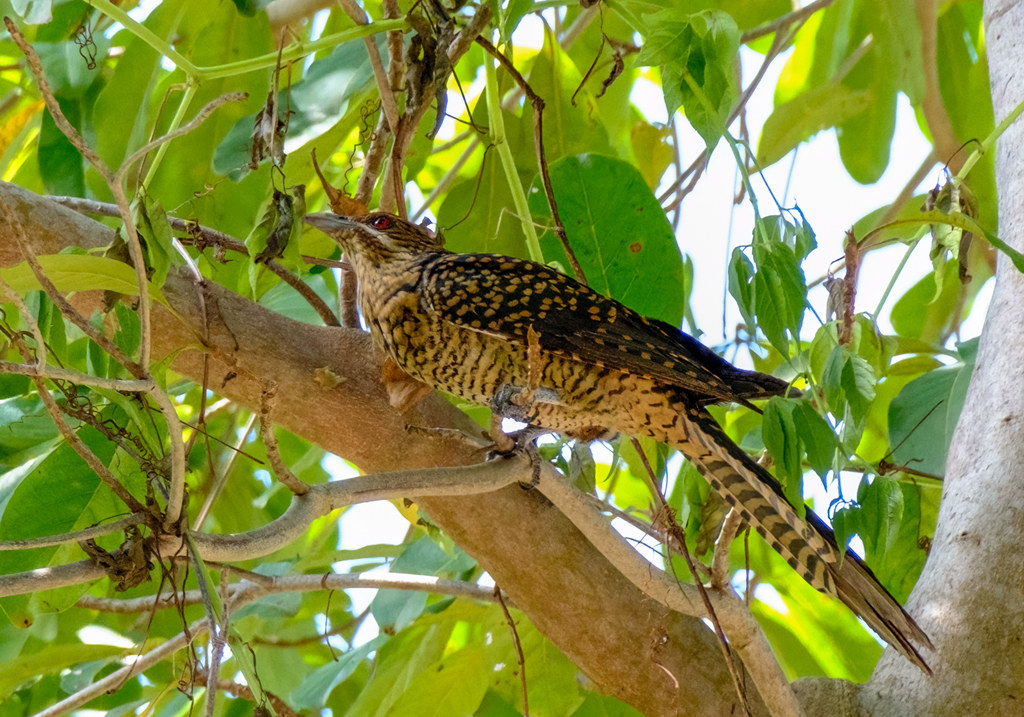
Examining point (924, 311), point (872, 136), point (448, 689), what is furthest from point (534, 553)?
point (872, 136)

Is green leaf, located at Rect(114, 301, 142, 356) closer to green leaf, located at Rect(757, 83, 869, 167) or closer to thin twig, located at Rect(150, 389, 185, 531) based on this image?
thin twig, located at Rect(150, 389, 185, 531)

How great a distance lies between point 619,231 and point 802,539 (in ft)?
2.70

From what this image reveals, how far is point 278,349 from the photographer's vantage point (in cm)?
204

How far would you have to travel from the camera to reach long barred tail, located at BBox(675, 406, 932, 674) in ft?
6.56

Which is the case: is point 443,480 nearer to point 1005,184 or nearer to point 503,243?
point 503,243

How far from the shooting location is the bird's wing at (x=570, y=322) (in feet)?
7.30

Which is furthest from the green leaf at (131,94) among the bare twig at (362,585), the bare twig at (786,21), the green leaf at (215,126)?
the bare twig at (786,21)

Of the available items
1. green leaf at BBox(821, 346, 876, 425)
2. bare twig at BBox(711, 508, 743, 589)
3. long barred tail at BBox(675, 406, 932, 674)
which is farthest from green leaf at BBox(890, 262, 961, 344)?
green leaf at BBox(821, 346, 876, 425)

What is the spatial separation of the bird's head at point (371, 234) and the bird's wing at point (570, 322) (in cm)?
31

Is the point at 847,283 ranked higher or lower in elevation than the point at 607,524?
higher

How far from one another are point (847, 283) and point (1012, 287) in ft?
2.65

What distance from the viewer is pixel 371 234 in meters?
2.72

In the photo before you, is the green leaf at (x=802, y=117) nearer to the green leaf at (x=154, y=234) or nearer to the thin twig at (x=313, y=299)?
the thin twig at (x=313, y=299)

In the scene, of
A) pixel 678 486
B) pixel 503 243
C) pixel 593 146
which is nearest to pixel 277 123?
pixel 503 243
